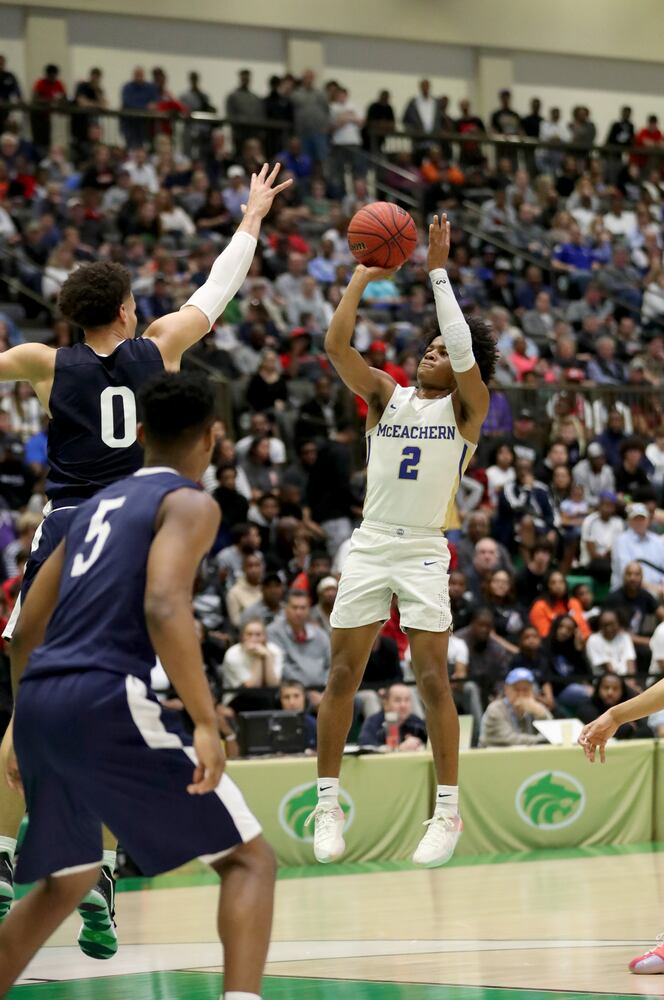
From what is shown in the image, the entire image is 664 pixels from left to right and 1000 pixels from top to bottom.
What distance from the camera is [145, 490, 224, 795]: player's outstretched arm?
4238 millimetres

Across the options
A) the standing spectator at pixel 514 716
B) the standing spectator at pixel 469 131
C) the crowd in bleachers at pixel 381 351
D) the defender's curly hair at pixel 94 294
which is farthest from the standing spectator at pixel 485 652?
the standing spectator at pixel 469 131

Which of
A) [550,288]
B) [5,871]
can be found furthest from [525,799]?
[550,288]

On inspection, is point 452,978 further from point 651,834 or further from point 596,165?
point 596,165

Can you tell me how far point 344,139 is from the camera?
22484mm

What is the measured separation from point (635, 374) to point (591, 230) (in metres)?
4.07

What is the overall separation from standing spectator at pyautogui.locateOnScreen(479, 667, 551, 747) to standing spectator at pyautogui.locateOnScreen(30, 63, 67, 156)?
10.3 meters

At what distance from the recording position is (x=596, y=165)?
2456 centimetres

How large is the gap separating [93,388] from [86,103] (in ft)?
50.4

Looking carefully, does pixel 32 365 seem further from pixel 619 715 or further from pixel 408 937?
pixel 408 937

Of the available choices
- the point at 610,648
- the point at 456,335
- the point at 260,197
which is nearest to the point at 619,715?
the point at 456,335

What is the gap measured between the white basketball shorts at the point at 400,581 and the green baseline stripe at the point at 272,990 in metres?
1.52

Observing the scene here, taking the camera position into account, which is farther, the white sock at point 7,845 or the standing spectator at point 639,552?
the standing spectator at point 639,552

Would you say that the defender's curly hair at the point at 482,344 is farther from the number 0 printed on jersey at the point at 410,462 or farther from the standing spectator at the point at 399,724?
the standing spectator at the point at 399,724

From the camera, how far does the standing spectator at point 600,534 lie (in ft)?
52.4
